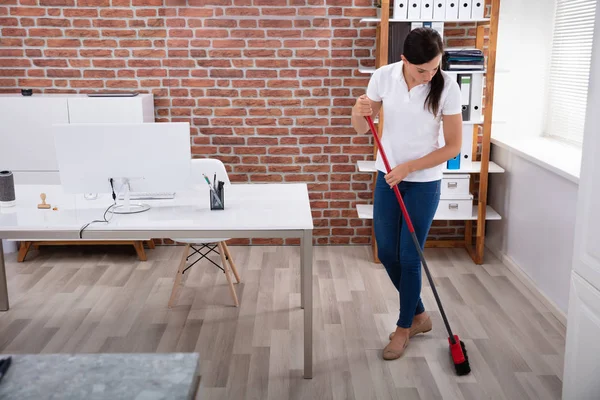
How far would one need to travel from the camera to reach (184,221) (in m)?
2.76

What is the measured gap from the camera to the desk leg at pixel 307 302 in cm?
268

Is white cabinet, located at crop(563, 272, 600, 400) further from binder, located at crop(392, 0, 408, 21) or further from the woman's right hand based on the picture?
binder, located at crop(392, 0, 408, 21)

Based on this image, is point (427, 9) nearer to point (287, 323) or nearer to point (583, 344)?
point (287, 323)

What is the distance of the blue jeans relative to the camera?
2861mm

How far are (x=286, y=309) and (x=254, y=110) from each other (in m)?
1.60

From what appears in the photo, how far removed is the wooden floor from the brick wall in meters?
0.77

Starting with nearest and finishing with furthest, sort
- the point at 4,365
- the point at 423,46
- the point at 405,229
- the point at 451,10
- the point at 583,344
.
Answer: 1. the point at 4,365
2. the point at 583,344
3. the point at 423,46
4. the point at 405,229
5. the point at 451,10

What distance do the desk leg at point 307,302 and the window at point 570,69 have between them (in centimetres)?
212

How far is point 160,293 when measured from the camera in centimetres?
378

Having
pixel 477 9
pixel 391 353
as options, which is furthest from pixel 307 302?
pixel 477 9

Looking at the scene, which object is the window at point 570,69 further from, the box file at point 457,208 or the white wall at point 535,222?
the box file at point 457,208

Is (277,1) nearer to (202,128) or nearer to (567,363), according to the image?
(202,128)

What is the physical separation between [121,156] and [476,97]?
2.40m

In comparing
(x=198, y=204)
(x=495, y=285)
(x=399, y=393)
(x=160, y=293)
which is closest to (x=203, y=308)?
(x=160, y=293)
